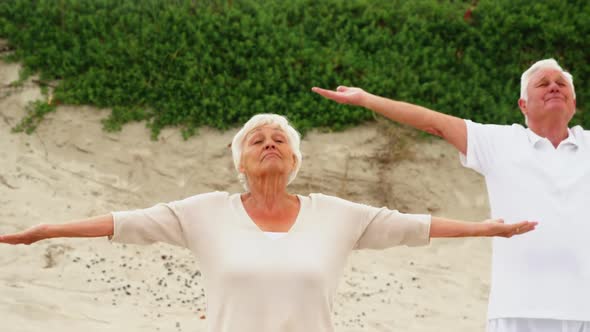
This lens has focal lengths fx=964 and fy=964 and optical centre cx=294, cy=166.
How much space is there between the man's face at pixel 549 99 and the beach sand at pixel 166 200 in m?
3.56

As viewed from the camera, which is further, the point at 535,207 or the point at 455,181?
the point at 455,181

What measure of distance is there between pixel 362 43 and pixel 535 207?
653 centimetres

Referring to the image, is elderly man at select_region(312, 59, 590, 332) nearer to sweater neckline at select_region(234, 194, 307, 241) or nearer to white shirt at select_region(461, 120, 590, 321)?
white shirt at select_region(461, 120, 590, 321)

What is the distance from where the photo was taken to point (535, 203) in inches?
147

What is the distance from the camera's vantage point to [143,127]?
9.70m

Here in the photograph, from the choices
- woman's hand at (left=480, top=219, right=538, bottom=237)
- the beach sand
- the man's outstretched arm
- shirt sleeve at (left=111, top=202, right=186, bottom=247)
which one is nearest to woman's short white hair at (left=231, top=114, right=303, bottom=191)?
the man's outstretched arm

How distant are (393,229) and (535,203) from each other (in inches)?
24.6

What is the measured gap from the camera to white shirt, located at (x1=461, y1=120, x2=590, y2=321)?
144 inches

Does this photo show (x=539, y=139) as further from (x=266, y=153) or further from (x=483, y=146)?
(x=266, y=153)

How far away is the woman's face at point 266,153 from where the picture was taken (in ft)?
11.4

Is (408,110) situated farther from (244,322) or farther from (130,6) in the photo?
(130,6)

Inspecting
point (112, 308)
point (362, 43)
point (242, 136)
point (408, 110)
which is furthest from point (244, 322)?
point (362, 43)

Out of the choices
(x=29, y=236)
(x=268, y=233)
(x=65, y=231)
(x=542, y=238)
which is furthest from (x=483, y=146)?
(x=29, y=236)

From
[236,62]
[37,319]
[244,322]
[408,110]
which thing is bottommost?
[37,319]
